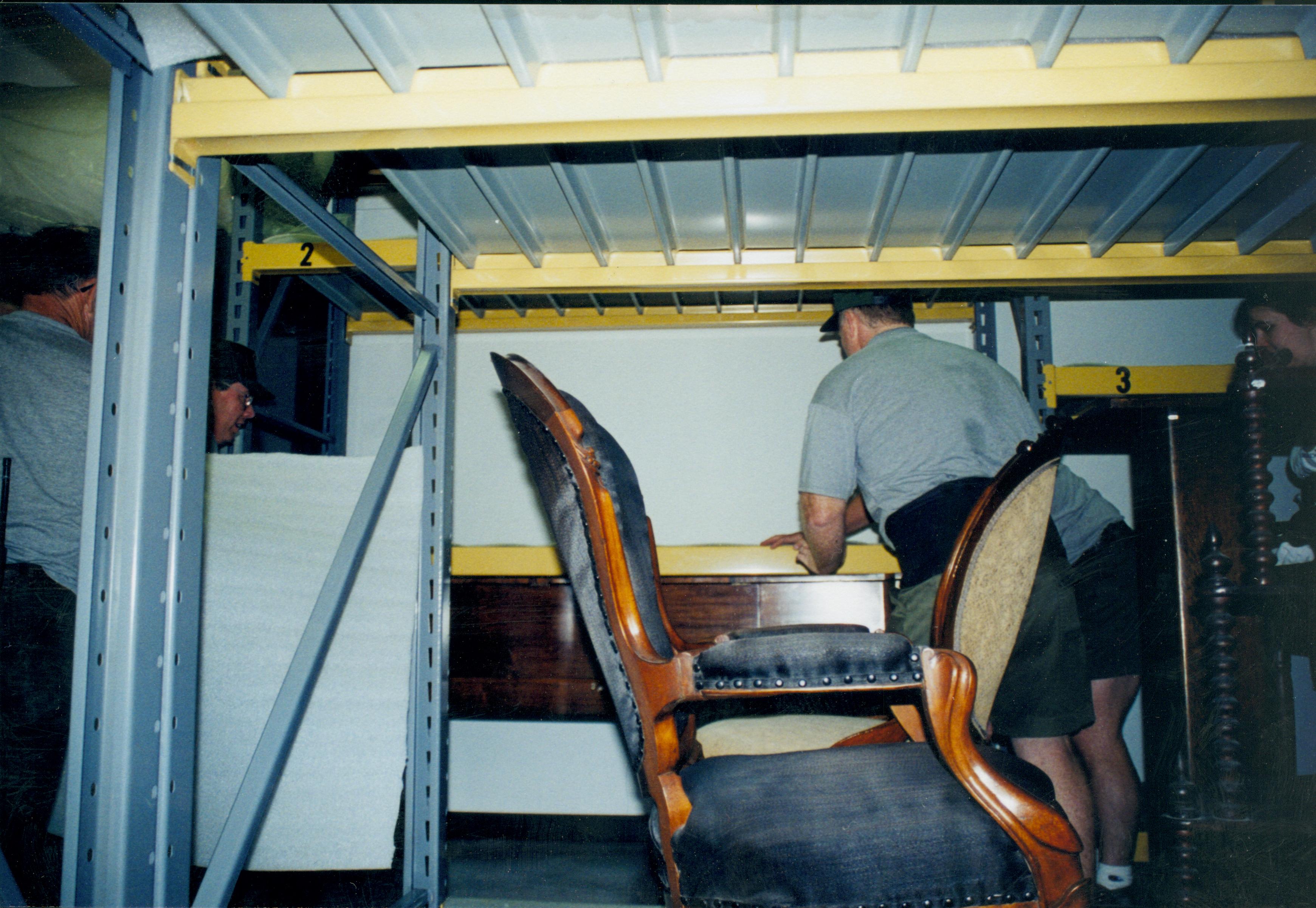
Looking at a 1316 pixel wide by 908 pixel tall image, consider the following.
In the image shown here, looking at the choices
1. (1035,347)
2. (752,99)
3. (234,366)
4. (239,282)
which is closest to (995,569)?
(752,99)

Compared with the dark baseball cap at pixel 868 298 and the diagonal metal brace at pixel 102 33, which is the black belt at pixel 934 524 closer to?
the dark baseball cap at pixel 868 298

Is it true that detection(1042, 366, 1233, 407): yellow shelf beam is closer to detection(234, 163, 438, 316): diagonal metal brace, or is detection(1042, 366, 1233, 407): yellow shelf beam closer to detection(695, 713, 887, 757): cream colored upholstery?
detection(695, 713, 887, 757): cream colored upholstery

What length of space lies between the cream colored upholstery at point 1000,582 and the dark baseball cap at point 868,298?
98 cm

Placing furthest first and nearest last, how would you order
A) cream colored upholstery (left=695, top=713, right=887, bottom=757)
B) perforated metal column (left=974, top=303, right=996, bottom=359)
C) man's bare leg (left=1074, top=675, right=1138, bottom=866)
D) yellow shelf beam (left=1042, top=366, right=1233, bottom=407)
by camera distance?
perforated metal column (left=974, top=303, right=996, bottom=359) < yellow shelf beam (left=1042, top=366, right=1233, bottom=407) < man's bare leg (left=1074, top=675, right=1138, bottom=866) < cream colored upholstery (left=695, top=713, right=887, bottom=757)

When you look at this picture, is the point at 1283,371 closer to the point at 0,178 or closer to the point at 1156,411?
the point at 1156,411

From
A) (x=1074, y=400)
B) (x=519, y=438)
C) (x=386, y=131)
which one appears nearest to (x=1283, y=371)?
(x=1074, y=400)

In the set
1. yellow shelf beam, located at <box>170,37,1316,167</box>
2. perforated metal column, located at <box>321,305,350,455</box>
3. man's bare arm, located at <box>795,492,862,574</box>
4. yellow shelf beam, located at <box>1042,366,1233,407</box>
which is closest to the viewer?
yellow shelf beam, located at <box>170,37,1316,167</box>

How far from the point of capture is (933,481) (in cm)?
156

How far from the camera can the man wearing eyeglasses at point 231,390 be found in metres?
2.03

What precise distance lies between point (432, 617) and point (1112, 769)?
1.92m

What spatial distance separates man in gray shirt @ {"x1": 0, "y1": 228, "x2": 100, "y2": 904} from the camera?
1.37 m

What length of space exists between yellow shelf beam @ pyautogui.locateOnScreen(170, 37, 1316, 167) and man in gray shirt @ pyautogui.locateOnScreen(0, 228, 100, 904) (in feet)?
2.03

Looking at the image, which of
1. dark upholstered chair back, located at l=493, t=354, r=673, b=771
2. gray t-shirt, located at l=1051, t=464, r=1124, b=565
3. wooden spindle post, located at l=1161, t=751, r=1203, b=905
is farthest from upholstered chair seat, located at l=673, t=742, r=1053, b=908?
gray t-shirt, located at l=1051, t=464, r=1124, b=565

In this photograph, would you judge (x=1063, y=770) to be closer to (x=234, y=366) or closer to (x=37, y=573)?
(x=37, y=573)
